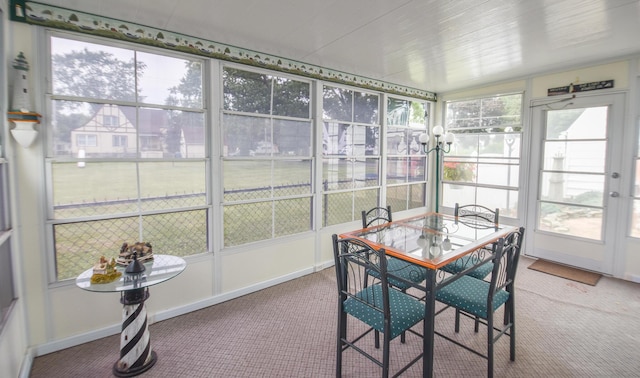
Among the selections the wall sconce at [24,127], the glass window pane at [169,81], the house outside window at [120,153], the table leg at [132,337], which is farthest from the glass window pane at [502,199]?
the wall sconce at [24,127]

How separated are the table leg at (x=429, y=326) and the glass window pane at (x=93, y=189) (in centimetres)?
233

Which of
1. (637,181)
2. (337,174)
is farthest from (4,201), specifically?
(637,181)

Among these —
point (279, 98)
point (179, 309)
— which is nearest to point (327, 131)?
point (279, 98)

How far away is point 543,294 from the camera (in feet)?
10.4

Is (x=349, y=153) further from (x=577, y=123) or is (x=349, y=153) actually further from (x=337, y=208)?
(x=577, y=123)

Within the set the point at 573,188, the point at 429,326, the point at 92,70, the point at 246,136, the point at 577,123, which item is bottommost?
the point at 429,326

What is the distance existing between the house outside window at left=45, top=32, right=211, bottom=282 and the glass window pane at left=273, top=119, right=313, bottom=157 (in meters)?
0.81

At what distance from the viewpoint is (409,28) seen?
8.30ft

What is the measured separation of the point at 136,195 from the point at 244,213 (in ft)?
3.25

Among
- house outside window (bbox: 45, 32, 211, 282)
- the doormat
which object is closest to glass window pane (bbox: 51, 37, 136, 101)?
house outside window (bbox: 45, 32, 211, 282)

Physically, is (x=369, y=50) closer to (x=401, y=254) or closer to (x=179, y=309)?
(x=401, y=254)

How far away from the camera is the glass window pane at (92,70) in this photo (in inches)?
87.3

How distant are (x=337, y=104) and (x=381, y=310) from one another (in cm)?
271

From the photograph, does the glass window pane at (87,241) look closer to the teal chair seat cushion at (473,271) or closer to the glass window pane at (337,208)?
the glass window pane at (337,208)
